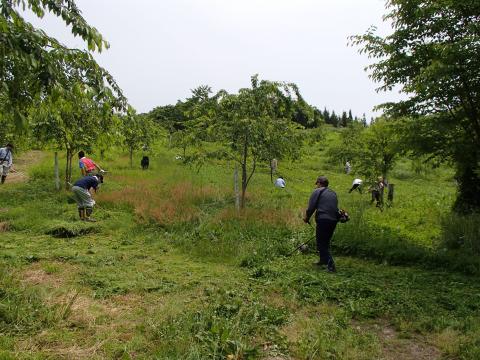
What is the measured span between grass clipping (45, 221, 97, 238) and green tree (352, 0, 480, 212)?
7.77 metres

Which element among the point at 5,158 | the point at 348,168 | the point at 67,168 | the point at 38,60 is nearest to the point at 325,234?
the point at 38,60

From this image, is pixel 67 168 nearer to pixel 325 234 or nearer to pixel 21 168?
pixel 21 168

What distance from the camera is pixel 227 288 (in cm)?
632

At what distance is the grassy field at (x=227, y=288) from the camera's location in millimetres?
4445

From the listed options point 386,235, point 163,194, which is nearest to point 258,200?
point 163,194

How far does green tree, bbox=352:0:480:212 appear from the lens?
743 cm

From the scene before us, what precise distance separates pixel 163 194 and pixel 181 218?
154 inches

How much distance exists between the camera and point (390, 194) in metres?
16.5

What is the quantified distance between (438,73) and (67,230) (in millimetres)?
8538

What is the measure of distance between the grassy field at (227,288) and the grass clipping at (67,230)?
3cm

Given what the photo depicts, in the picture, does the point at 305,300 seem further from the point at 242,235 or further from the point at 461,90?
the point at 461,90

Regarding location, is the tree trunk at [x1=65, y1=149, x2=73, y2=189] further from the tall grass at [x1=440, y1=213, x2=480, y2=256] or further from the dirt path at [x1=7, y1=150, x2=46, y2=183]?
the tall grass at [x1=440, y1=213, x2=480, y2=256]

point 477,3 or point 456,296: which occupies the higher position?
point 477,3

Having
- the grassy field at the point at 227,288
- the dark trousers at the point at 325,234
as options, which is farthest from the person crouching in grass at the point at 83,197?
the dark trousers at the point at 325,234
